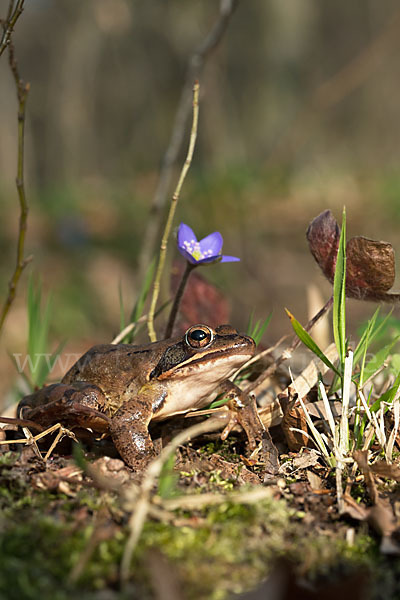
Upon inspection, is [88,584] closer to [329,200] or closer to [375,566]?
[375,566]

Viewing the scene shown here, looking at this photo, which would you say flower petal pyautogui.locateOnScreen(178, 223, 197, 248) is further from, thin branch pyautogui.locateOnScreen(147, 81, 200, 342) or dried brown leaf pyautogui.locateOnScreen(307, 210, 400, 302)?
dried brown leaf pyautogui.locateOnScreen(307, 210, 400, 302)

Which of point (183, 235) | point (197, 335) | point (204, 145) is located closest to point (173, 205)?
point (183, 235)

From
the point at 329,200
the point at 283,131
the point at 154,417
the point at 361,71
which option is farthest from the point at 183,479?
the point at 283,131

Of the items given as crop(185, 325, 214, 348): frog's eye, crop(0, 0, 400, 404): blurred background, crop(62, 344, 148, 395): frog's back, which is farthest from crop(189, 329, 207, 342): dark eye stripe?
crop(0, 0, 400, 404): blurred background

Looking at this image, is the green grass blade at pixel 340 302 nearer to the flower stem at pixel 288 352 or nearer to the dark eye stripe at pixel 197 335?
the flower stem at pixel 288 352

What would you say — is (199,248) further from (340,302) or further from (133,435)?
(133,435)

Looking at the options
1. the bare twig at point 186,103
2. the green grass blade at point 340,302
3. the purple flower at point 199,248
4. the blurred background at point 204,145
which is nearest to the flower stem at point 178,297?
the purple flower at point 199,248
